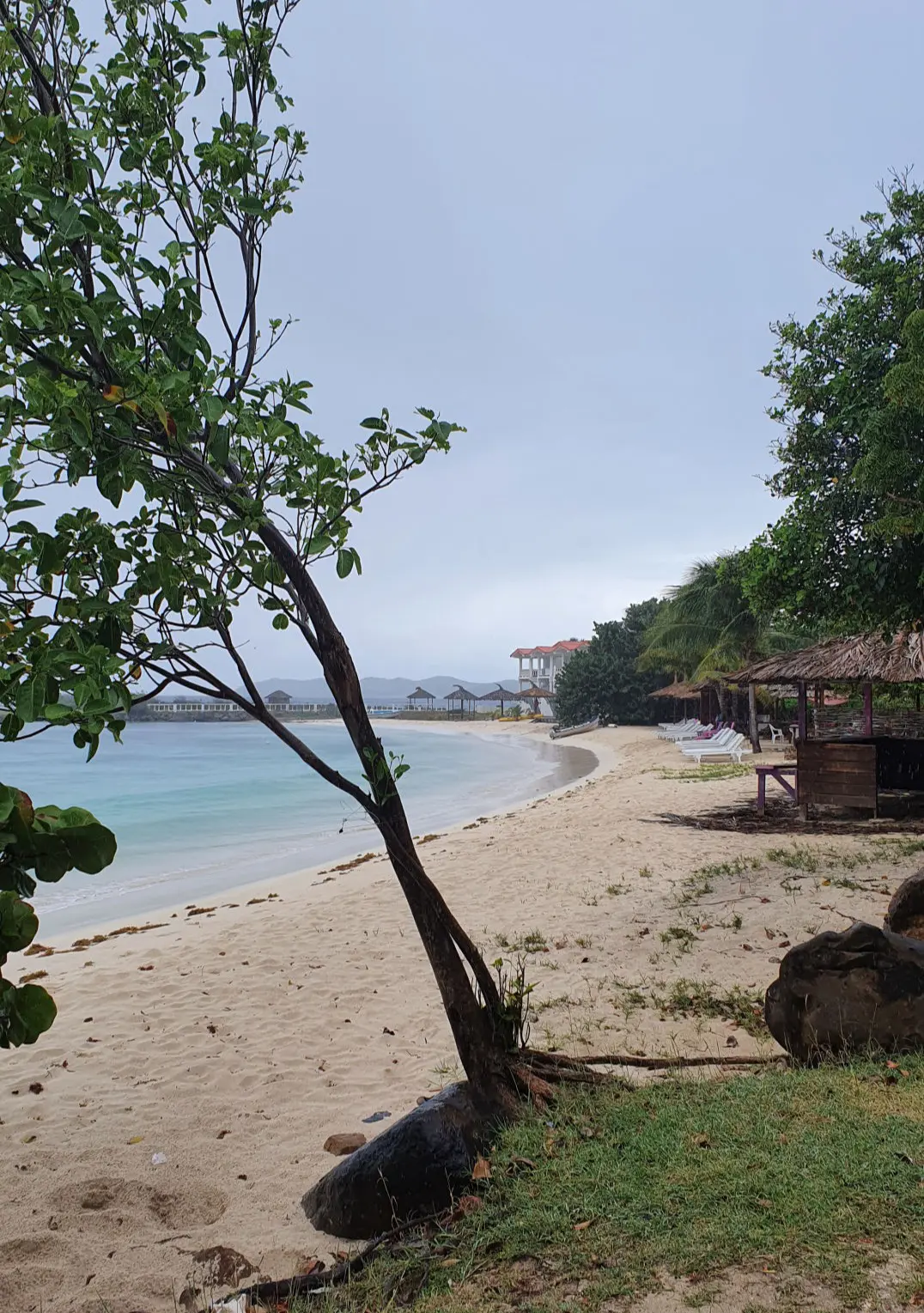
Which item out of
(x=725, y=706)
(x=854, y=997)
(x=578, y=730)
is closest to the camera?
(x=854, y=997)

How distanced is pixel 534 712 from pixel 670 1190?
75.1m

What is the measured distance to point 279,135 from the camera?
349cm

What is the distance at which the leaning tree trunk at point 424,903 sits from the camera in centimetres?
346

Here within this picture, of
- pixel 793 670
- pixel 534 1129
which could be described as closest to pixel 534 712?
pixel 793 670

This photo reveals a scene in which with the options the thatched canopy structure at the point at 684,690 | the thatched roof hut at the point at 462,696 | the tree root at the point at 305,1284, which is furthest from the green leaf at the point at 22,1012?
the thatched roof hut at the point at 462,696

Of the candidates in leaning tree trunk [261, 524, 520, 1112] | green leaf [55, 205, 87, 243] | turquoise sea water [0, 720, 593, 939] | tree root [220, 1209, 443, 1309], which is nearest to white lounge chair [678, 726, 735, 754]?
turquoise sea water [0, 720, 593, 939]

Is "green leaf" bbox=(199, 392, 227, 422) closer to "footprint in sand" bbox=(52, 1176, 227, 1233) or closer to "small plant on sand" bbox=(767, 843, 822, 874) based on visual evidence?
"footprint in sand" bbox=(52, 1176, 227, 1233)

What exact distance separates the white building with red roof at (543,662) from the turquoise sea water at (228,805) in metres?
33.7

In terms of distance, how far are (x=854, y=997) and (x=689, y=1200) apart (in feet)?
5.56

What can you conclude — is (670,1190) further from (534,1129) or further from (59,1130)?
(59,1130)

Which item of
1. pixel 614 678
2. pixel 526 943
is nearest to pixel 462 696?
pixel 614 678

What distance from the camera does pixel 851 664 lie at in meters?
13.1

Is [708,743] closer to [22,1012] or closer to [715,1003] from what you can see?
[715,1003]

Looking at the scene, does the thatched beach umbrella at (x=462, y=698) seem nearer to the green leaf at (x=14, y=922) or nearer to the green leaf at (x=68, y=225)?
the green leaf at (x=68, y=225)
